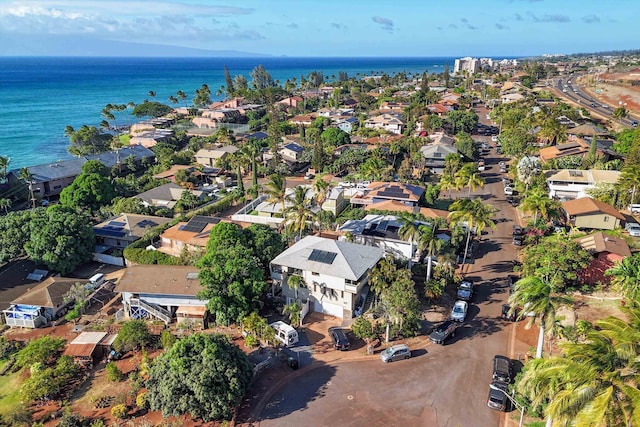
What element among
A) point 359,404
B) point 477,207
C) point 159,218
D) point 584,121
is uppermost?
point 584,121

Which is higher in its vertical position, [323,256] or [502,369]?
[323,256]

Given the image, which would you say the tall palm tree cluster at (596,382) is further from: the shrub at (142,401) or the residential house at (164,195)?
the residential house at (164,195)

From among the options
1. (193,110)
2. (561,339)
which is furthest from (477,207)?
(193,110)

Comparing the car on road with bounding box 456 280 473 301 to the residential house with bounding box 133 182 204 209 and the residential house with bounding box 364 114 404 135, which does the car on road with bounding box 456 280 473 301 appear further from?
the residential house with bounding box 364 114 404 135

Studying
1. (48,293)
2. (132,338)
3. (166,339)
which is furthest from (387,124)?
(132,338)

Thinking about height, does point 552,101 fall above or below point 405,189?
above

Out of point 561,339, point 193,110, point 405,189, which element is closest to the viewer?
point 561,339

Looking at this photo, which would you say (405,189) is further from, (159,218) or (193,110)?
(193,110)

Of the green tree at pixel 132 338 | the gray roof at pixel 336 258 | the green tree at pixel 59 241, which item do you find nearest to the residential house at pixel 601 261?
the gray roof at pixel 336 258

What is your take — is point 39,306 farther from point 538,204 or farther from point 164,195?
point 538,204
